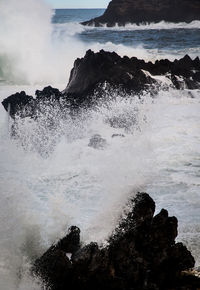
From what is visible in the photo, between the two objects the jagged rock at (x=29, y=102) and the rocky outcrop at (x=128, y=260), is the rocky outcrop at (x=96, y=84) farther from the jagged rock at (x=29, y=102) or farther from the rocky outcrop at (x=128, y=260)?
the rocky outcrop at (x=128, y=260)

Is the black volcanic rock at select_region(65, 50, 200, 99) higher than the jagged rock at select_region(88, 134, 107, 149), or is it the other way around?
the black volcanic rock at select_region(65, 50, 200, 99)

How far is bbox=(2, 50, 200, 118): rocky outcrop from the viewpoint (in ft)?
42.4

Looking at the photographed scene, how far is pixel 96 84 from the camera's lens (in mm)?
13414

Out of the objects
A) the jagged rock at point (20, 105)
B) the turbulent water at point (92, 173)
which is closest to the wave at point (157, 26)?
the turbulent water at point (92, 173)

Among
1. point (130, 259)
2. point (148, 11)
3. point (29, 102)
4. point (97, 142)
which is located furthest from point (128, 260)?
point (148, 11)

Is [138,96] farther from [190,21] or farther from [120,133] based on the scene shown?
[190,21]

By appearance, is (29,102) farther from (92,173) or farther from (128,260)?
(128,260)

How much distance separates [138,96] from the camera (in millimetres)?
13914

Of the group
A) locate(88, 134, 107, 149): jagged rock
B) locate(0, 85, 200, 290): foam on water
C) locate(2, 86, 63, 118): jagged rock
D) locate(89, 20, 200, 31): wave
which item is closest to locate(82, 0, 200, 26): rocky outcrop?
locate(89, 20, 200, 31): wave

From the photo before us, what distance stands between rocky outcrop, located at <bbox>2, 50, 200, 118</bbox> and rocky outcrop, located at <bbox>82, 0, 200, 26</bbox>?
50.5 metres

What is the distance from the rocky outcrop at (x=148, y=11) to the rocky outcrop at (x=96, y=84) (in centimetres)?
5048

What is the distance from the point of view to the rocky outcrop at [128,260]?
4879 millimetres

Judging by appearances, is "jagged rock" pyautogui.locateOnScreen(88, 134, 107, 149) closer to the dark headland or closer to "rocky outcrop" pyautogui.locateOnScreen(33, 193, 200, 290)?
the dark headland

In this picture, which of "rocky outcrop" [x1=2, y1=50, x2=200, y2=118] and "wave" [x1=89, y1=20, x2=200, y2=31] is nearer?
"rocky outcrop" [x1=2, y1=50, x2=200, y2=118]
